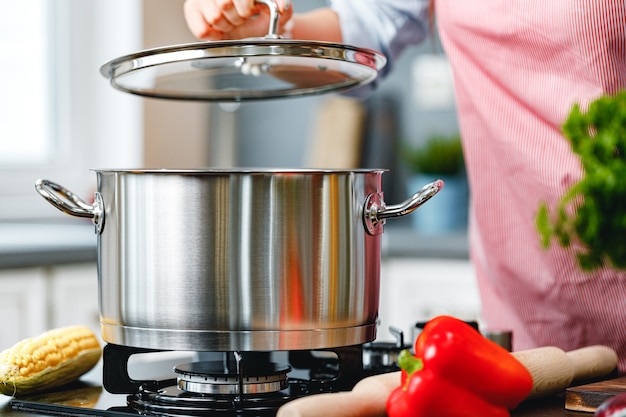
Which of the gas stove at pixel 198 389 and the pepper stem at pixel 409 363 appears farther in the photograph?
the gas stove at pixel 198 389

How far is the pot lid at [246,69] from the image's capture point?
0.78 m

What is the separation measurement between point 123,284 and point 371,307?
8.3 inches

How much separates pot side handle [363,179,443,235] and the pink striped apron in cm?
31

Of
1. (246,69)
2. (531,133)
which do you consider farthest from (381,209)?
(531,133)

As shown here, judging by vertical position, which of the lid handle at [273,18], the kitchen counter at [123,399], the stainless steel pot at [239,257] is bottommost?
the kitchen counter at [123,399]

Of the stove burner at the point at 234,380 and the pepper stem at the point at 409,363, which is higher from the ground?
the pepper stem at the point at 409,363

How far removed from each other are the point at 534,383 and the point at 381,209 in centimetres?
19

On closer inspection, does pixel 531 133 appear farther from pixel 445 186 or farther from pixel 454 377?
pixel 445 186

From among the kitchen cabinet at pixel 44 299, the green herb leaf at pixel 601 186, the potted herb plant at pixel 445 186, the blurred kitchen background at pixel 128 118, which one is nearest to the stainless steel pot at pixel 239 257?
the green herb leaf at pixel 601 186

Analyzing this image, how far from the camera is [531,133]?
3.54 feet

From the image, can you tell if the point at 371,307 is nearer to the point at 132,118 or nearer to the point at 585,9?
the point at 585,9

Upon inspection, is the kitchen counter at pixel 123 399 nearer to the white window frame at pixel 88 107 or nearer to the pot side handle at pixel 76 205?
the pot side handle at pixel 76 205

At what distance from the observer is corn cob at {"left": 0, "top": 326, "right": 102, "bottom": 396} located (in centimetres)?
81

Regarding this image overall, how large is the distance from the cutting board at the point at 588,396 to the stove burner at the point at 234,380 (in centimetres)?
24
